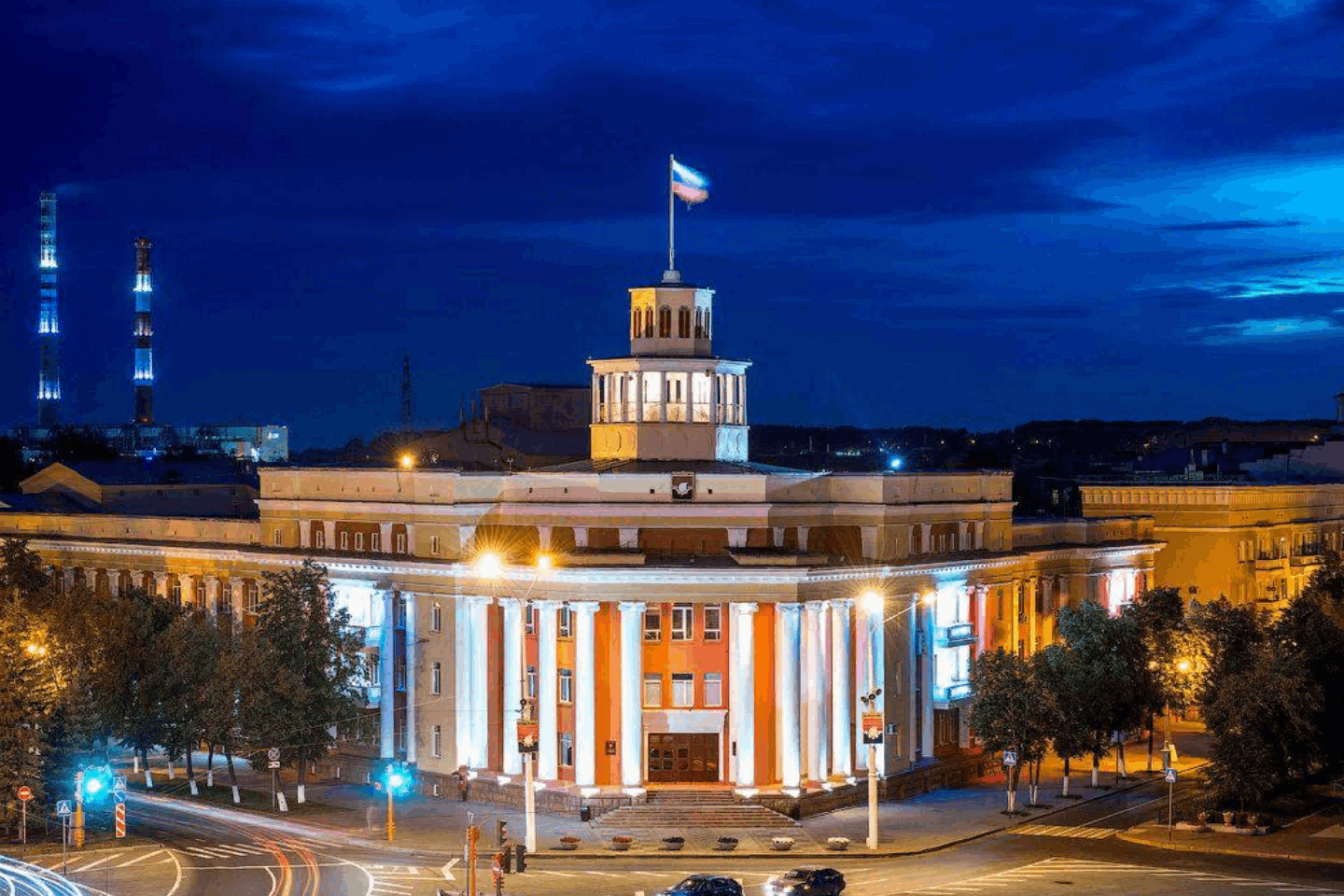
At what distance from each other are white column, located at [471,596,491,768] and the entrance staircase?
9758mm

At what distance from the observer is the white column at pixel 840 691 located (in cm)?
9969

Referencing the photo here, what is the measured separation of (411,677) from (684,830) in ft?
64.2

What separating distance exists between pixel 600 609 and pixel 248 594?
2891 centimetres

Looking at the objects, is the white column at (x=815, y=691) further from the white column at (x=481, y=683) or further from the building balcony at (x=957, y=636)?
the white column at (x=481, y=683)

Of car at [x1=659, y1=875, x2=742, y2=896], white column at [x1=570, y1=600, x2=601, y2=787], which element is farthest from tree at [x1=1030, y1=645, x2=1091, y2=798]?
car at [x1=659, y1=875, x2=742, y2=896]

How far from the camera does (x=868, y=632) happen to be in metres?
102

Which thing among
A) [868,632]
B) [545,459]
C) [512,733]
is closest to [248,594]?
[512,733]

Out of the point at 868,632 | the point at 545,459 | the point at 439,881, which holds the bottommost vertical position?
the point at 439,881

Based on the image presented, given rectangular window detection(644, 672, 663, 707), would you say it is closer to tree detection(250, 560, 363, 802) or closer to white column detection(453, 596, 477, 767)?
white column detection(453, 596, 477, 767)

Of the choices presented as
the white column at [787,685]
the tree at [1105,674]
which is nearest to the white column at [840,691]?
the white column at [787,685]

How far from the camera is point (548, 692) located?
323ft

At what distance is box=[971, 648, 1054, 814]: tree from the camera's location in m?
98.1

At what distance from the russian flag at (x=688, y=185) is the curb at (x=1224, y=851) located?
3888 cm

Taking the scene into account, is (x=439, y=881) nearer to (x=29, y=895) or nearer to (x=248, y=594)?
(x=29, y=895)
